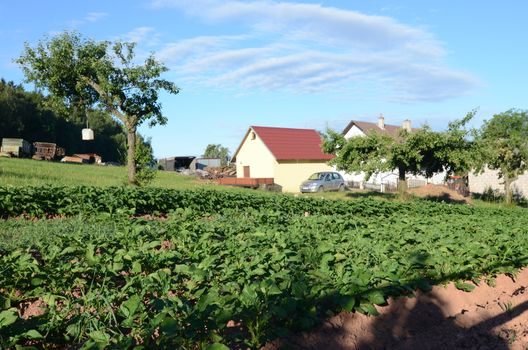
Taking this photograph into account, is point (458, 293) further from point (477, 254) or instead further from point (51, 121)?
point (51, 121)

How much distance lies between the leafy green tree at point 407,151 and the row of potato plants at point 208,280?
16.5 metres

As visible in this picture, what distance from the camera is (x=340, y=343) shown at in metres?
3.99

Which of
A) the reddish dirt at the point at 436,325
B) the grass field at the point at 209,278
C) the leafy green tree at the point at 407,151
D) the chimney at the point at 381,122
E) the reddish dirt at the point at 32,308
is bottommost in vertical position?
the reddish dirt at the point at 436,325

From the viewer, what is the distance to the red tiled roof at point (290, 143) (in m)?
39.9

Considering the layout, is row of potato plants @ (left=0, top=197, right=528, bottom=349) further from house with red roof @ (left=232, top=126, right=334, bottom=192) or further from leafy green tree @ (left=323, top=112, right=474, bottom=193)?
house with red roof @ (left=232, top=126, right=334, bottom=192)

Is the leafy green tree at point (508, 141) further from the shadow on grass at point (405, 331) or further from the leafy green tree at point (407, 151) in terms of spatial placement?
the shadow on grass at point (405, 331)

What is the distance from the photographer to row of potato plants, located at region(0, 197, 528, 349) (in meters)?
3.32

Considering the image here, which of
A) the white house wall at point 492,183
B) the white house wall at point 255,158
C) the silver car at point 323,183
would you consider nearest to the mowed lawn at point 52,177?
the silver car at point 323,183

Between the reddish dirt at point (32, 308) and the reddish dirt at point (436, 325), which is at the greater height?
the reddish dirt at point (32, 308)

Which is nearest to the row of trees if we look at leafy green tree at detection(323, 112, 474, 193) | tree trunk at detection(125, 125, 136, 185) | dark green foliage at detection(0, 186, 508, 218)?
leafy green tree at detection(323, 112, 474, 193)

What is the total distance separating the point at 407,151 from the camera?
2311 cm

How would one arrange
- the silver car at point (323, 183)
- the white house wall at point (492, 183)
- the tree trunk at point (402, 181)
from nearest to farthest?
the tree trunk at point (402, 181) < the silver car at point (323, 183) < the white house wall at point (492, 183)

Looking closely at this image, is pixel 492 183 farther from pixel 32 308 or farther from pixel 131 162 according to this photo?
pixel 32 308

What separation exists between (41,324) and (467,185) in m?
40.8
